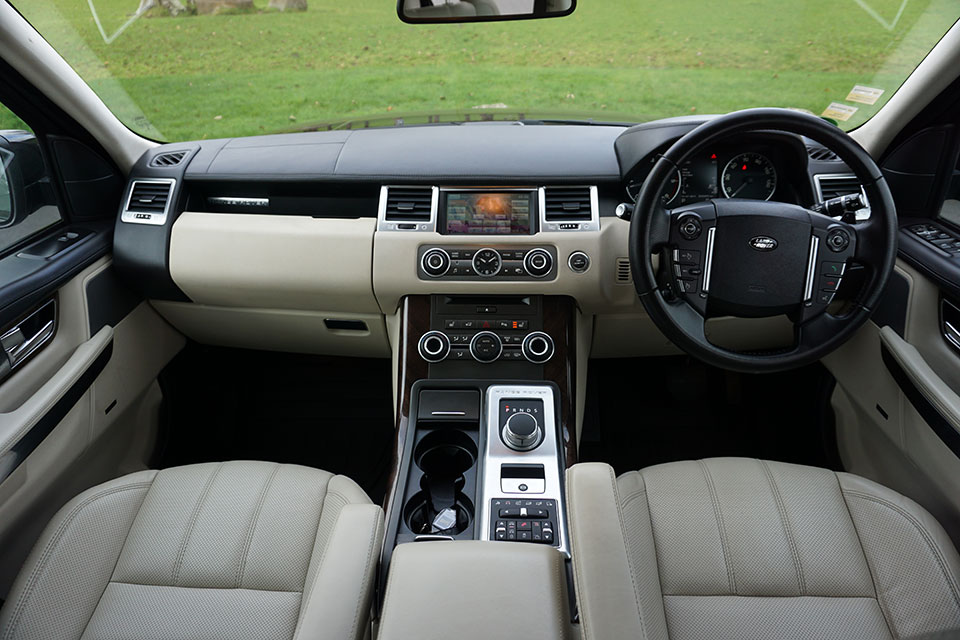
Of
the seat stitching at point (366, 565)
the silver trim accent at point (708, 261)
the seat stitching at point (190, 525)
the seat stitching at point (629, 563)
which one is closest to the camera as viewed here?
the seat stitching at point (629, 563)

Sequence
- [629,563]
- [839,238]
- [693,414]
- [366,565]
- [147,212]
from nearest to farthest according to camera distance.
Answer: [629,563]
[366,565]
[839,238]
[147,212]
[693,414]

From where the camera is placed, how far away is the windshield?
357 centimetres

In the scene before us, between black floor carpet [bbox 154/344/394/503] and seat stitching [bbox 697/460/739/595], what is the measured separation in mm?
1350

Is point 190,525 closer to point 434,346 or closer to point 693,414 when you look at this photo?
point 434,346

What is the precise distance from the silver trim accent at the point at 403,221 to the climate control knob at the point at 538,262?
1.04ft

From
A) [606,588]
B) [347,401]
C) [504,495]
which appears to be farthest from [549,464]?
[347,401]

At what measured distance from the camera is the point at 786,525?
146cm

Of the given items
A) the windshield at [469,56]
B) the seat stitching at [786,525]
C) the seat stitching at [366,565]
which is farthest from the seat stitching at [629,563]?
the windshield at [469,56]

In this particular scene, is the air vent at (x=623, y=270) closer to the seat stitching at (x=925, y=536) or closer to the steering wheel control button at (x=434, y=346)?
the steering wheel control button at (x=434, y=346)

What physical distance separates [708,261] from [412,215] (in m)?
0.93

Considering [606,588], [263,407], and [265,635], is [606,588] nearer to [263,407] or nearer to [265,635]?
[265,635]

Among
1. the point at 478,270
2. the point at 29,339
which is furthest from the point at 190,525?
the point at 478,270

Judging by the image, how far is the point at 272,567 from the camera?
142 centimetres

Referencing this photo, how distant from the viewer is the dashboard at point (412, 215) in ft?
6.40
